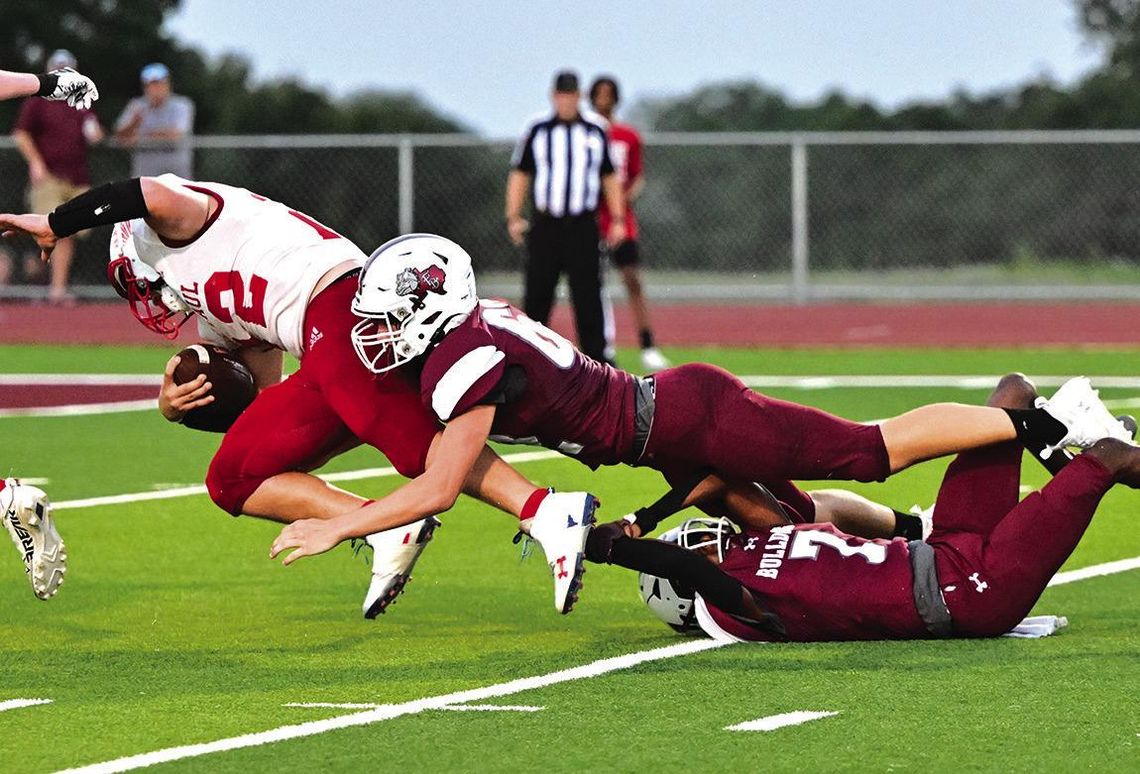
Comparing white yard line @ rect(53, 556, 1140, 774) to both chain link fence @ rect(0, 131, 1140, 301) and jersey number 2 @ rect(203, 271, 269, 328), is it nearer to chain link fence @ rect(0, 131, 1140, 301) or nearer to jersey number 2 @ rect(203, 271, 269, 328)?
jersey number 2 @ rect(203, 271, 269, 328)

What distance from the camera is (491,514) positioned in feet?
31.6

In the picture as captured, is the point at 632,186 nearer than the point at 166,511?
No

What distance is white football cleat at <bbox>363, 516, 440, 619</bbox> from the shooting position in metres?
7.07

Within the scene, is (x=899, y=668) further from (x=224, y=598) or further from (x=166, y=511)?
(x=166, y=511)

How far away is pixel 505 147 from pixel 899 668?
62.1 feet

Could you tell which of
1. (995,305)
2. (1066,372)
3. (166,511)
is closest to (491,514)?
(166,511)

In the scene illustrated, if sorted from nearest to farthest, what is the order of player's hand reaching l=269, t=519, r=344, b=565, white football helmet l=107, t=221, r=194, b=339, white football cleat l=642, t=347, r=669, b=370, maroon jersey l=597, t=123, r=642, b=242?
player's hand reaching l=269, t=519, r=344, b=565
white football helmet l=107, t=221, r=194, b=339
white football cleat l=642, t=347, r=669, b=370
maroon jersey l=597, t=123, r=642, b=242

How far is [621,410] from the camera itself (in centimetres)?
670

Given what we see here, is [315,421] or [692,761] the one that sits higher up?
[315,421]

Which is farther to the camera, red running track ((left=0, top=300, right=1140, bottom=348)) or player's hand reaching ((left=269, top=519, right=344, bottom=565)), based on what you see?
red running track ((left=0, top=300, right=1140, bottom=348))

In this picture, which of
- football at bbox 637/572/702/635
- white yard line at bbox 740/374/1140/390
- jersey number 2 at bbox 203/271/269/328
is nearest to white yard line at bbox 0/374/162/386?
white yard line at bbox 740/374/1140/390

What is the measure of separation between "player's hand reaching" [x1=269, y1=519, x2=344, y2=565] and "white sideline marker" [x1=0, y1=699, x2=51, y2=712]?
75cm

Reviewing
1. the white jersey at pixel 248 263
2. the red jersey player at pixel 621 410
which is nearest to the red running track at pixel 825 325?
the white jersey at pixel 248 263

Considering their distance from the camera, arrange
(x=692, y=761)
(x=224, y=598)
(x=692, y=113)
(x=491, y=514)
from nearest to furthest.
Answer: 1. (x=692, y=761)
2. (x=224, y=598)
3. (x=491, y=514)
4. (x=692, y=113)
